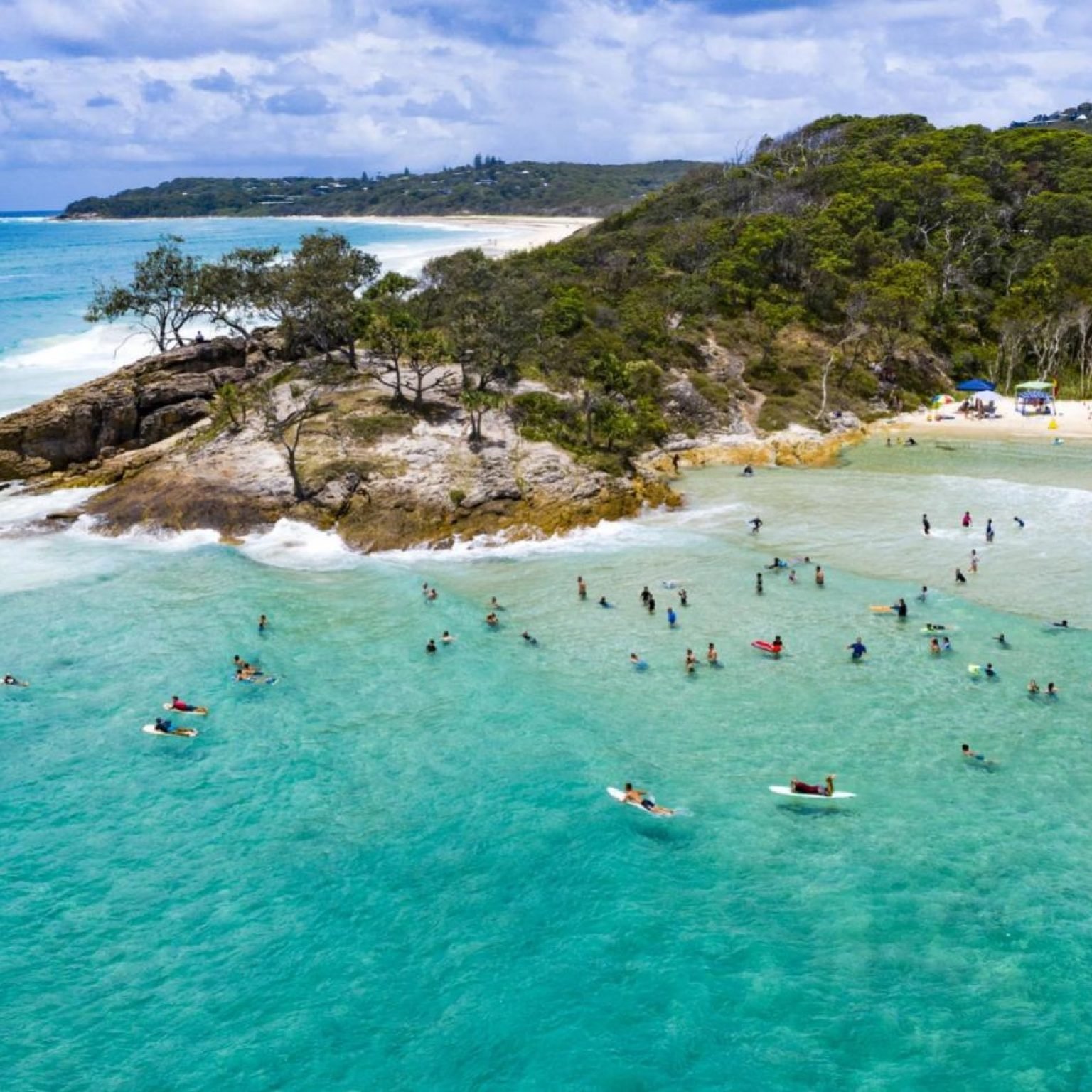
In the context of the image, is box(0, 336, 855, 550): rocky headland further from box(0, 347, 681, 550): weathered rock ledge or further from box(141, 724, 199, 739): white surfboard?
box(141, 724, 199, 739): white surfboard

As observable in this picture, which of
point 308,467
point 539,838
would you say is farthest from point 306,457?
point 539,838

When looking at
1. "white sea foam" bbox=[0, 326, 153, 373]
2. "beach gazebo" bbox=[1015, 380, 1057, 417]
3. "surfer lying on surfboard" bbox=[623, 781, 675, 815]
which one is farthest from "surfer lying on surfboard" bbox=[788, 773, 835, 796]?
"white sea foam" bbox=[0, 326, 153, 373]

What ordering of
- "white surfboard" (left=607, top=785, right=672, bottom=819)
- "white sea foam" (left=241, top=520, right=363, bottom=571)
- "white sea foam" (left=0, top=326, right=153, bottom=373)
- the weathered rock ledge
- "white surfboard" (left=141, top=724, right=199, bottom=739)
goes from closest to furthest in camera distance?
"white surfboard" (left=607, top=785, right=672, bottom=819) < "white surfboard" (left=141, top=724, right=199, bottom=739) < "white sea foam" (left=241, top=520, right=363, bottom=571) < the weathered rock ledge < "white sea foam" (left=0, top=326, right=153, bottom=373)

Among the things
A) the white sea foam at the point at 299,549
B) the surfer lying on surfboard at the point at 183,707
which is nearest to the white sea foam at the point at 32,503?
the white sea foam at the point at 299,549

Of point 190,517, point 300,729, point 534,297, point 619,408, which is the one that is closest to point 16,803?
point 300,729

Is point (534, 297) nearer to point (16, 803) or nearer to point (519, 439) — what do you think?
point (519, 439)

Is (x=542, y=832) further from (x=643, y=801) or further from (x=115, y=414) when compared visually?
(x=115, y=414)
